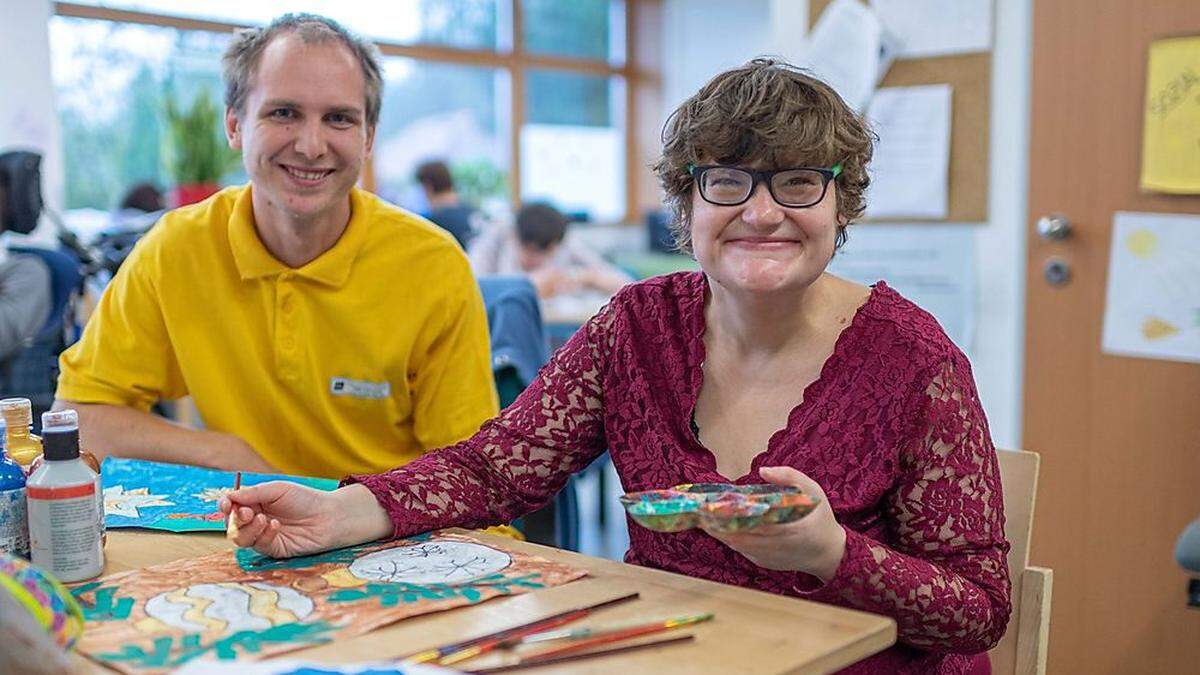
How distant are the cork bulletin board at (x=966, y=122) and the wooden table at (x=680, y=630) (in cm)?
196

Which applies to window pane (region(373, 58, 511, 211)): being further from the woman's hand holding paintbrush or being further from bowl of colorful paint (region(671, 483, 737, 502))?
bowl of colorful paint (region(671, 483, 737, 502))

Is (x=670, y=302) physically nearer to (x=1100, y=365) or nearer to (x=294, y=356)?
(x=294, y=356)

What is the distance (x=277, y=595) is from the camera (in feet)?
3.89

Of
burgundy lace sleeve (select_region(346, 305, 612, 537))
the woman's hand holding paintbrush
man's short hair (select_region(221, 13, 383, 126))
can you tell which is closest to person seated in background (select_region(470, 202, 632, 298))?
man's short hair (select_region(221, 13, 383, 126))

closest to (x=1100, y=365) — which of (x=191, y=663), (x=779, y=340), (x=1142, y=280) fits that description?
(x=1142, y=280)

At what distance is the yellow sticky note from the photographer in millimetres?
2498

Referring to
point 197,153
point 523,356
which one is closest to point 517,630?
point 523,356

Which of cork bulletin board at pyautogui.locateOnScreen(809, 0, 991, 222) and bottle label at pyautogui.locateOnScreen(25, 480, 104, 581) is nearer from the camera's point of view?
bottle label at pyautogui.locateOnScreen(25, 480, 104, 581)

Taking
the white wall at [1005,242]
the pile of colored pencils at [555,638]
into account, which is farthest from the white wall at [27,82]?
the pile of colored pencils at [555,638]

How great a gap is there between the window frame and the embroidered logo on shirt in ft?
17.4

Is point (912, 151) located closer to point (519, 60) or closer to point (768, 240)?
point (768, 240)

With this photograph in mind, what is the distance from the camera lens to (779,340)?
153 centimetres

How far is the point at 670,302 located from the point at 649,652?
27.1 inches

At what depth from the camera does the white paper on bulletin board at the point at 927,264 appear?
2.98 metres
